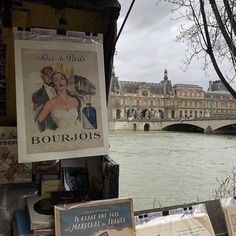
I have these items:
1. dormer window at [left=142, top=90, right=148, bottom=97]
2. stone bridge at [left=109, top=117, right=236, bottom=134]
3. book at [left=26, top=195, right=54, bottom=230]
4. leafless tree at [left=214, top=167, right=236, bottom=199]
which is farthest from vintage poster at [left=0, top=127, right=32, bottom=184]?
dormer window at [left=142, top=90, right=148, bottom=97]

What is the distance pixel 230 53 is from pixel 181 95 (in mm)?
24001

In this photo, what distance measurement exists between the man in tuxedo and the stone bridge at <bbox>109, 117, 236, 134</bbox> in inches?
793

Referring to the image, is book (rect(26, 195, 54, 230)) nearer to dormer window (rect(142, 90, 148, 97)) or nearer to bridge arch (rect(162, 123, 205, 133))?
dormer window (rect(142, 90, 148, 97))

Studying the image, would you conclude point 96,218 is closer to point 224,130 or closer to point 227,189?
point 227,189

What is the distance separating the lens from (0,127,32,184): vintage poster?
52.7 inches

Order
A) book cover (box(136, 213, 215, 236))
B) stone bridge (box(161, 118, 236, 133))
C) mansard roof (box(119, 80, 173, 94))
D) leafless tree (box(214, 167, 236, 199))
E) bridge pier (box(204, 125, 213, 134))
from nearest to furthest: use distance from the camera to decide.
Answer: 1. book cover (box(136, 213, 215, 236))
2. leafless tree (box(214, 167, 236, 199))
3. stone bridge (box(161, 118, 236, 133))
4. bridge pier (box(204, 125, 213, 134))
5. mansard roof (box(119, 80, 173, 94))

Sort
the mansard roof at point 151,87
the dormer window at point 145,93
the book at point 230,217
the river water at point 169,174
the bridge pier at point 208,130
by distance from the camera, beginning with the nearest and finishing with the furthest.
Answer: the book at point 230,217 → the river water at point 169,174 → the bridge pier at point 208,130 → the mansard roof at point 151,87 → the dormer window at point 145,93

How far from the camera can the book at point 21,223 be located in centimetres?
115

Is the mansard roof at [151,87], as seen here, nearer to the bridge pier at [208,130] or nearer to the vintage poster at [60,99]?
the bridge pier at [208,130]

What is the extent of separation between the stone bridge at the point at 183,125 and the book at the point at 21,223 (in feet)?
65.7

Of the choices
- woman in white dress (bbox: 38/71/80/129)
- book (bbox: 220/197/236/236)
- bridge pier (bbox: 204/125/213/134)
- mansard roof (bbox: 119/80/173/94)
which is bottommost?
bridge pier (bbox: 204/125/213/134)

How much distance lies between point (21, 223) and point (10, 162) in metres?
0.24

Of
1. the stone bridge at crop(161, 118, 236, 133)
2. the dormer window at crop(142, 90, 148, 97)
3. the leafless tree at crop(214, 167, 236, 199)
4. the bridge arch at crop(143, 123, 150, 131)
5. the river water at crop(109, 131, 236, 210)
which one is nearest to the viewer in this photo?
the leafless tree at crop(214, 167, 236, 199)

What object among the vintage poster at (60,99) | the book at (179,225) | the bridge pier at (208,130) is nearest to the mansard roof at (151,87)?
the bridge pier at (208,130)
